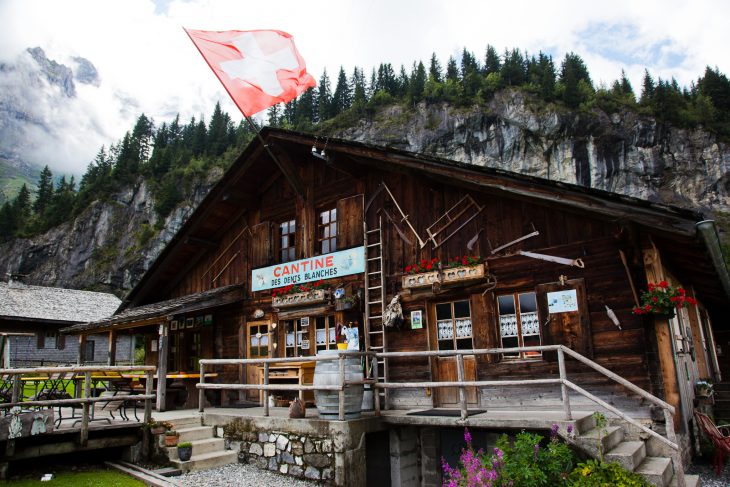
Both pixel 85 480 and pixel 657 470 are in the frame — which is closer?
pixel 657 470

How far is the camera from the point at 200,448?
9.68 meters

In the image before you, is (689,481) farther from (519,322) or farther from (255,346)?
(255,346)

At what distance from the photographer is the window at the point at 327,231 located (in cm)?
1376

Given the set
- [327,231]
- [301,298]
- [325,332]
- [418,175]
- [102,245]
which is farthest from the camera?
[102,245]

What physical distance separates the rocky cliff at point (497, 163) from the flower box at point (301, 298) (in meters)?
54.1

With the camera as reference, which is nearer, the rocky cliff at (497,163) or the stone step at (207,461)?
the stone step at (207,461)

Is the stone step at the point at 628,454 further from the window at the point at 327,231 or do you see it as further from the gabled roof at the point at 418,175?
the window at the point at 327,231

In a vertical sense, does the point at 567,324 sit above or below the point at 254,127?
below

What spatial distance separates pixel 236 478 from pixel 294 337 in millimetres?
5353

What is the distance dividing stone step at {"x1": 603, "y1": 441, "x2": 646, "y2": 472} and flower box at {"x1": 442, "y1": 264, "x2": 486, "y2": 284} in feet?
12.9

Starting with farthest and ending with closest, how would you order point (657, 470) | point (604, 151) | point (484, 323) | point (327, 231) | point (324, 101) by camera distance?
point (324, 101) < point (604, 151) < point (327, 231) < point (484, 323) < point (657, 470)

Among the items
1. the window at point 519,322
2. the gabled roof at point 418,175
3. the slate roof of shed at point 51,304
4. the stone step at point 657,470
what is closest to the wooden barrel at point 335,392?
the window at point 519,322


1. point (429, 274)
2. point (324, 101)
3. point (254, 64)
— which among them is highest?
point (324, 101)

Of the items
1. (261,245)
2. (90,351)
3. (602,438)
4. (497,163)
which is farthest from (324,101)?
(602,438)
